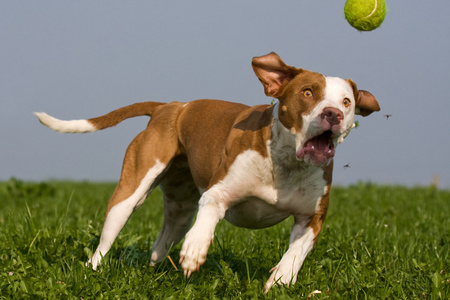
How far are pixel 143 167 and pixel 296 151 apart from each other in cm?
175

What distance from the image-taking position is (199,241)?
3.96 metres

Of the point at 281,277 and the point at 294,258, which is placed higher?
the point at 294,258

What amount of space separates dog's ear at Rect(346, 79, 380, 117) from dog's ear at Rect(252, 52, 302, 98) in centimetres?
52

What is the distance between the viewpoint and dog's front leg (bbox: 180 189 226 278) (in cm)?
391

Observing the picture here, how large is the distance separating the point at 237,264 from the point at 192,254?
1.59 meters

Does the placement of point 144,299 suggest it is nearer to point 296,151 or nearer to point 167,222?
point 296,151

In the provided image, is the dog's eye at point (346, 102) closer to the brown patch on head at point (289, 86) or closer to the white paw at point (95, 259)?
the brown patch on head at point (289, 86)

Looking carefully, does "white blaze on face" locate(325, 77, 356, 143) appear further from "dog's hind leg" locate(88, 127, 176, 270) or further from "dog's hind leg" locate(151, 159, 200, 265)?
"dog's hind leg" locate(151, 159, 200, 265)

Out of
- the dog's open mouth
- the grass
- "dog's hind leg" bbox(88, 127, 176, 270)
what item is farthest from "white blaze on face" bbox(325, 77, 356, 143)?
"dog's hind leg" bbox(88, 127, 176, 270)

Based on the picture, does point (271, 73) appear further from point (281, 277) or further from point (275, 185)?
point (281, 277)

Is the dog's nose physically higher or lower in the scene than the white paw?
higher

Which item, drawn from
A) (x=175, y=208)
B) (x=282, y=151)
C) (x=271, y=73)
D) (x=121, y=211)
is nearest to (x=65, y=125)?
(x=121, y=211)

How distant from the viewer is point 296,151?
4219 mm

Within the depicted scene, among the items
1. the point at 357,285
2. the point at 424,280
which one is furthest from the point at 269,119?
the point at 424,280
